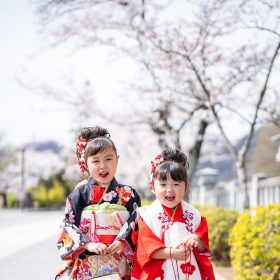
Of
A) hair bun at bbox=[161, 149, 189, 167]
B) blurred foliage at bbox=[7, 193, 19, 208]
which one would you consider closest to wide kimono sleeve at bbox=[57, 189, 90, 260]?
hair bun at bbox=[161, 149, 189, 167]

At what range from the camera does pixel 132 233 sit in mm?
3562

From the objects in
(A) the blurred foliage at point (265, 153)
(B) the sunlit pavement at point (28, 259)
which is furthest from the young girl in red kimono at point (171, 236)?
(A) the blurred foliage at point (265, 153)

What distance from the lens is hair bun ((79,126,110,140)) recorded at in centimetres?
390

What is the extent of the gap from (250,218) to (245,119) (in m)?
3.06

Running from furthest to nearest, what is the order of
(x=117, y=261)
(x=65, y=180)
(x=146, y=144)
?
(x=65, y=180)
(x=146, y=144)
(x=117, y=261)

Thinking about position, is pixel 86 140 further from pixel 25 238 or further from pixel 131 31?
pixel 25 238

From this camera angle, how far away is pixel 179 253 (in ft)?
10.9

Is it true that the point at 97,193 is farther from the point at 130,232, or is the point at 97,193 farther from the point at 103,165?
the point at 130,232

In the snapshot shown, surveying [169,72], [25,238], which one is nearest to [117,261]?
[169,72]

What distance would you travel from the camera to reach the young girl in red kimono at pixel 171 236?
11.0 feet

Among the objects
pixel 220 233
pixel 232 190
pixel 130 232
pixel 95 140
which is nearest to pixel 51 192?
pixel 232 190

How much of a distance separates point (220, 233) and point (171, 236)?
19.1 feet

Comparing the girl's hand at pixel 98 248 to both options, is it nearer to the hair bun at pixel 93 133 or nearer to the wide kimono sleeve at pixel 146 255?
the wide kimono sleeve at pixel 146 255

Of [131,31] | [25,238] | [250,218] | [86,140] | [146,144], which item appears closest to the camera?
[86,140]
